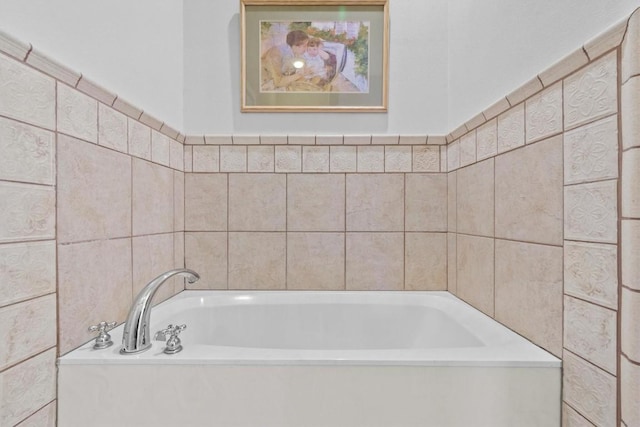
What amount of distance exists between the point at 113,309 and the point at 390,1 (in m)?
1.69

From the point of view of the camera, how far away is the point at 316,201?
150 centimetres

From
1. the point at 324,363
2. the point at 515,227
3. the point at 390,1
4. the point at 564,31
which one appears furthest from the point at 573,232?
the point at 390,1

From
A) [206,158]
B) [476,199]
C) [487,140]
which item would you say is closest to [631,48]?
[487,140]

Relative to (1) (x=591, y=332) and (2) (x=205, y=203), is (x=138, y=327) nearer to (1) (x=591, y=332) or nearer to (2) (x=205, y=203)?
(2) (x=205, y=203)

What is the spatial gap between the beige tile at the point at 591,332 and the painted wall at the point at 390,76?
100 centimetres

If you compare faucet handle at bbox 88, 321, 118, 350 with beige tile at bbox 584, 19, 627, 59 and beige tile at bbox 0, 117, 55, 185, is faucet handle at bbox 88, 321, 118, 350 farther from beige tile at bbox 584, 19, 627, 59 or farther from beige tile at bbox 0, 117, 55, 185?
beige tile at bbox 584, 19, 627, 59

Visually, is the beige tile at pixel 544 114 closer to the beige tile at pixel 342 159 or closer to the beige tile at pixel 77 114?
the beige tile at pixel 342 159

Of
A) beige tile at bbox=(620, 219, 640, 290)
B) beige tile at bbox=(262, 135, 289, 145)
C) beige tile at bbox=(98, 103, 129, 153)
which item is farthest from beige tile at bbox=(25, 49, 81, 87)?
beige tile at bbox=(620, 219, 640, 290)

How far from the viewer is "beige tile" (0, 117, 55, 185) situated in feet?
2.16

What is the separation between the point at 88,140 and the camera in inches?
35.4

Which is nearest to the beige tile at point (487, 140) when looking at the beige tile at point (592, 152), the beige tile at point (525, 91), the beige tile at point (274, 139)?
the beige tile at point (525, 91)

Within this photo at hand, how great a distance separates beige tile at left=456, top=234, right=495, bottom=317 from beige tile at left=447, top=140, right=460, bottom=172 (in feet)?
1.02

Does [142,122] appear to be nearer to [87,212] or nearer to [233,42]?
[87,212]

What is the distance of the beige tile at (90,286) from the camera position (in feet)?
2.64
